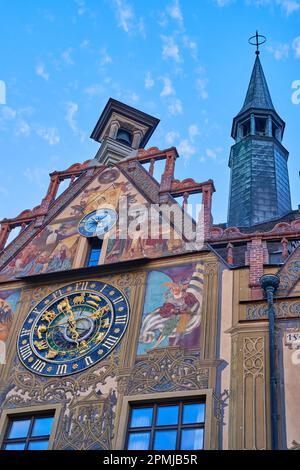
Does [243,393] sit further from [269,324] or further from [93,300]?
[93,300]

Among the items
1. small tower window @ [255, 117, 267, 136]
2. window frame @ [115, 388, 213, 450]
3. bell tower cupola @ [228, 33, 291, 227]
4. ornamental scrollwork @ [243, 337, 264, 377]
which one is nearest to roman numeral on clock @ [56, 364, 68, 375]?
window frame @ [115, 388, 213, 450]

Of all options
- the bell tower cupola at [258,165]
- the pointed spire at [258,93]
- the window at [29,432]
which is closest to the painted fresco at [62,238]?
the window at [29,432]

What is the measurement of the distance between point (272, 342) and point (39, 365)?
139 inches

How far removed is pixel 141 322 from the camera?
11445 millimetres

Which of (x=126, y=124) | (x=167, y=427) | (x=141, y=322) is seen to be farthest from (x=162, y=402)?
(x=126, y=124)

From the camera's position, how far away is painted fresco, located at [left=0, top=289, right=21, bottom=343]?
12227 millimetres

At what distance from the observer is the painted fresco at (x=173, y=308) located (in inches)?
434

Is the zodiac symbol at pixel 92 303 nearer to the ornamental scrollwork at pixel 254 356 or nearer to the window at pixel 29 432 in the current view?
the window at pixel 29 432

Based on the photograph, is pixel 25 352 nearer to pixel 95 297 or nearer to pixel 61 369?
pixel 61 369

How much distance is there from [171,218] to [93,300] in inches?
81.1

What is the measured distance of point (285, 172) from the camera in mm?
21938

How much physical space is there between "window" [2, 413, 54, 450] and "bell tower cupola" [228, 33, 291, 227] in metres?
9.99

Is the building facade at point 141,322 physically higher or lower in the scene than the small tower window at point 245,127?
lower

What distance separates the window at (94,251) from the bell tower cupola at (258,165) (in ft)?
22.6
